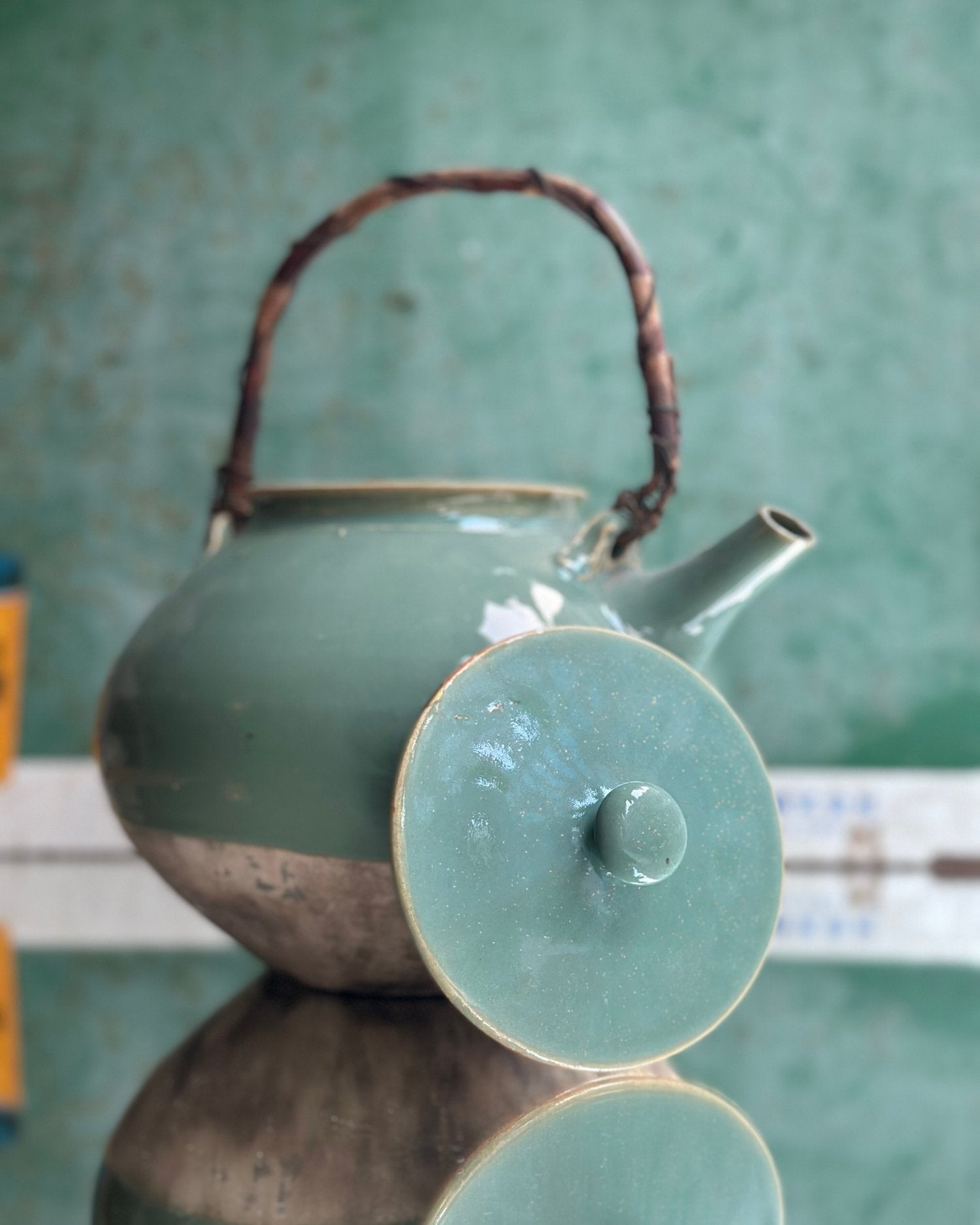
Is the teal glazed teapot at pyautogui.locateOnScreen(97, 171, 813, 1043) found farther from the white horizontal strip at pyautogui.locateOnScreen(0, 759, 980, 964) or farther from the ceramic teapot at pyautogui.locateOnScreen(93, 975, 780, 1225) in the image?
the white horizontal strip at pyautogui.locateOnScreen(0, 759, 980, 964)

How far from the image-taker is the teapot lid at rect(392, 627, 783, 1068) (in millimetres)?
619

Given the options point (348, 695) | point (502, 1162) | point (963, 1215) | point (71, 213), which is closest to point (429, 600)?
point (348, 695)

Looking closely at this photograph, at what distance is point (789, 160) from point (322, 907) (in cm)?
115

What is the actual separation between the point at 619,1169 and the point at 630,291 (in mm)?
537

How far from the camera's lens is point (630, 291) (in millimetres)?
864

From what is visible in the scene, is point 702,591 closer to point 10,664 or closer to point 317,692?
point 317,692

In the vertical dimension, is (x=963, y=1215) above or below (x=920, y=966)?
above

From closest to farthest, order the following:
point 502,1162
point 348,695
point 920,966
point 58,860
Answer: point 502,1162
point 348,695
point 920,966
point 58,860

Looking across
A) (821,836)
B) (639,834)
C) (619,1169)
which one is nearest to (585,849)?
(639,834)

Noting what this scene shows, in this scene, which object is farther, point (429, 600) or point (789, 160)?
point (789, 160)

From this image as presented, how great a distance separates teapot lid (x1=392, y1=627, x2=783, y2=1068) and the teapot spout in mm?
114

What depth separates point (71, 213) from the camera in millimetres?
1522

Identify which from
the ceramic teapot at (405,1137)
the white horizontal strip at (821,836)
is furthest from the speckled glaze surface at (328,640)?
the white horizontal strip at (821,836)

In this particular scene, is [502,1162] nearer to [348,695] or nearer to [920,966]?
[348,695]
